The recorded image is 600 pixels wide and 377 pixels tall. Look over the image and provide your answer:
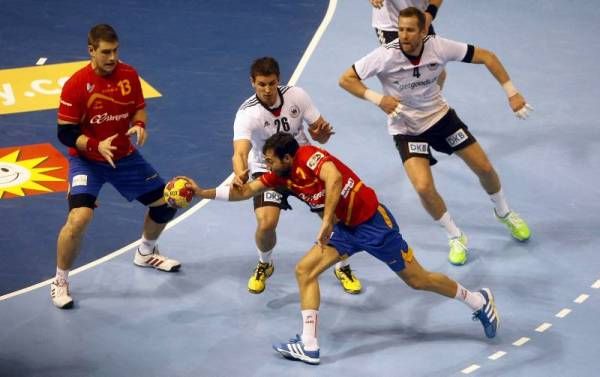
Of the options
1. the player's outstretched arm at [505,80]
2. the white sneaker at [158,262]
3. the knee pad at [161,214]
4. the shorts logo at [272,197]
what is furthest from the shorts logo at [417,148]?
the white sneaker at [158,262]

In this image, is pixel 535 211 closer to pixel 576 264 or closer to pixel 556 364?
pixel 576 264

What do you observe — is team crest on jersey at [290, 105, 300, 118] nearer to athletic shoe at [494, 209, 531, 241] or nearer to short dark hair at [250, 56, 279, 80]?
short dark hair at [250, 56, 279, 80]

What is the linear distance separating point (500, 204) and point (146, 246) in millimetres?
3780

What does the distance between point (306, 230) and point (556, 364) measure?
353cm

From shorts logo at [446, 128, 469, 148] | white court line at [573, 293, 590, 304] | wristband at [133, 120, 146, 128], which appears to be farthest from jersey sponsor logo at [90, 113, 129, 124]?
white court line at [573, 293, 590, 304]

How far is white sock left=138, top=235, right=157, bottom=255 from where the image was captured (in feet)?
41.7

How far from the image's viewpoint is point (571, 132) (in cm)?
1534

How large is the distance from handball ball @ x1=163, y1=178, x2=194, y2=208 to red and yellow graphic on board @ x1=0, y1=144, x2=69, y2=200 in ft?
11.8

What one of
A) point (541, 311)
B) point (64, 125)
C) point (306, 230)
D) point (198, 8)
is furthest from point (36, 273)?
point (198, 8)

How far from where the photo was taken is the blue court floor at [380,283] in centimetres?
1127

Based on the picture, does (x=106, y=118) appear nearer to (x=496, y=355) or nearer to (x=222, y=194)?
(x=222, y=194)

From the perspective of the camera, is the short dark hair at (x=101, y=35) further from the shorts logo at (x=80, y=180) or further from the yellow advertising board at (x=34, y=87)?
the yellow advertising board at (x=34, y=87)

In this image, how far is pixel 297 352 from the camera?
1115 centimetres

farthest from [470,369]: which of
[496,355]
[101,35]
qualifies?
[101,35]
